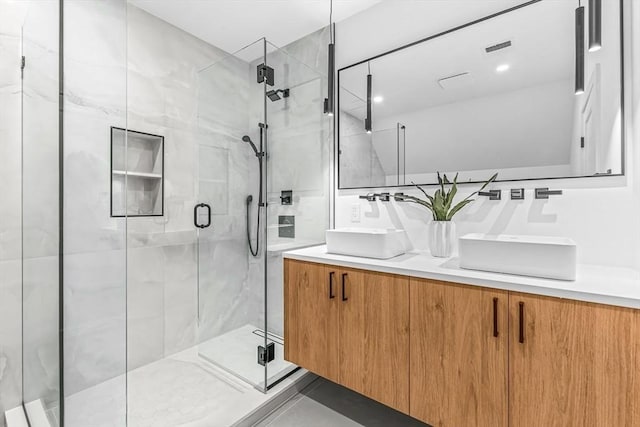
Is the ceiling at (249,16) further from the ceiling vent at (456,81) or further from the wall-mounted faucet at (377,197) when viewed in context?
the wall-mounted faucet at (377,197)

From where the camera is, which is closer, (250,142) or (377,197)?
(377,197)

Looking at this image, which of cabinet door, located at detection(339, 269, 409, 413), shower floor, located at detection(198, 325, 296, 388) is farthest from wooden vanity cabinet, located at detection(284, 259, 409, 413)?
shower floor, located at detection(198, 325, 296, 388)

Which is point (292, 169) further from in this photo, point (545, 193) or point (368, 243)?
point (545, 193)

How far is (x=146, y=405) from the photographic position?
5.50ft

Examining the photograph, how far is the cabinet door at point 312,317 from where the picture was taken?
1.52m

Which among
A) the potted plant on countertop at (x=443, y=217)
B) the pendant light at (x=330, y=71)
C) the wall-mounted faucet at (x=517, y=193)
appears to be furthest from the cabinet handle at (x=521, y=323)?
the pendant light at (x=330, y=71)

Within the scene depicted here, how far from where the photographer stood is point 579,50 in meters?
1.32

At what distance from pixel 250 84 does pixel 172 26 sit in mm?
818

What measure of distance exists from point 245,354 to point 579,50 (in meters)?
2.57

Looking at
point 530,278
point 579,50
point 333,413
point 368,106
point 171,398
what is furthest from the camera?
point 368,106

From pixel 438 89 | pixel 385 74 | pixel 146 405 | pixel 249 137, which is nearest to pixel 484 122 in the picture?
pixel 438 89

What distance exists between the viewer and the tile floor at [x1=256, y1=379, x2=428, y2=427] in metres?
1.56

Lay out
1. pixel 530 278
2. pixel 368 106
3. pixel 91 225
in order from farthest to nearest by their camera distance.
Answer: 1. pixel 368 106
2. pixel 91 225
3. pixel 530 278

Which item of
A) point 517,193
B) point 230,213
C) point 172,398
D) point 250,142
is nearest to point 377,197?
point 517,193
